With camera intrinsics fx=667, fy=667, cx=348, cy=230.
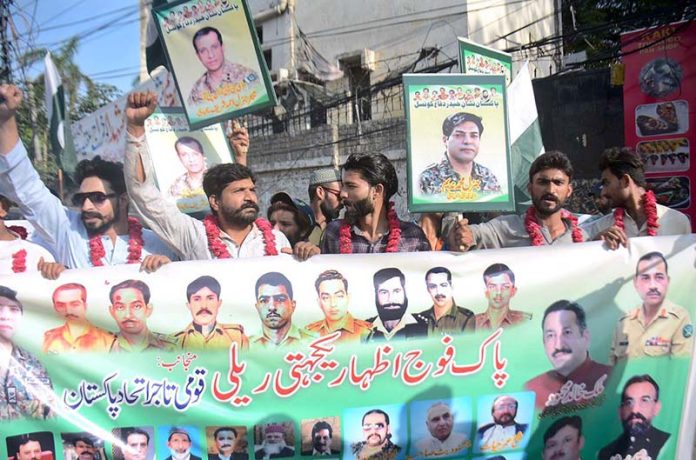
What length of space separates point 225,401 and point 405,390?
76 cm

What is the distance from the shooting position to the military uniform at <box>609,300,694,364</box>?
301cm

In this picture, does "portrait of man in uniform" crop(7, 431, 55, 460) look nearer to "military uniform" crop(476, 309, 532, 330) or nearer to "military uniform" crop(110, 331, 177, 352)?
"military uniform" crop(110, 331, 177, 352)

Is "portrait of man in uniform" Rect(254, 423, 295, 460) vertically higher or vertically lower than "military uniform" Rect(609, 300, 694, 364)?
lower

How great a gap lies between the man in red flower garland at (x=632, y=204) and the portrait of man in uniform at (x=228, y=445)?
1.92 m

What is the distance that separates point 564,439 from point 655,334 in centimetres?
65

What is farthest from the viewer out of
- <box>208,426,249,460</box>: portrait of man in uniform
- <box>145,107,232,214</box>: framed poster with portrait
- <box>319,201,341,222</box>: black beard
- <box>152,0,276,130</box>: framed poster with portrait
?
<box>319,201,341,222</box>: black beard

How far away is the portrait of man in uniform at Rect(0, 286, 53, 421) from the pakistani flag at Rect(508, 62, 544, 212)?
3.08 metres

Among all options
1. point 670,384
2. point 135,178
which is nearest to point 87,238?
point 135,178

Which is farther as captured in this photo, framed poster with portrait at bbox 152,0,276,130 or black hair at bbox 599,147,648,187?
framed poster with portrait at bbox 152,0,276,130

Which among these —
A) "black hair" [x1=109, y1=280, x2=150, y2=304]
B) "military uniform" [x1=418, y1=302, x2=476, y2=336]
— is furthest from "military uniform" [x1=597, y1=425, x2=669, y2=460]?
"black hair" [x1=109, y1=280, x2=150, y2=304]

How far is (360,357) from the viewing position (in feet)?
9.46

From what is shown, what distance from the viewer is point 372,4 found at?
16609 mm

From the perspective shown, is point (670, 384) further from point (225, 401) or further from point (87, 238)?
point (87, 238)

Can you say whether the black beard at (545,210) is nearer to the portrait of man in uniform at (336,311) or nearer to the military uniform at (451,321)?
the military uniform at (451,321)
